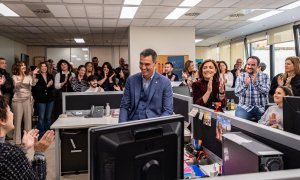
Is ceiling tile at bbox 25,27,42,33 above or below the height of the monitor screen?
above

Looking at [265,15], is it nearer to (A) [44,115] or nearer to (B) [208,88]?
(B) [208,88]

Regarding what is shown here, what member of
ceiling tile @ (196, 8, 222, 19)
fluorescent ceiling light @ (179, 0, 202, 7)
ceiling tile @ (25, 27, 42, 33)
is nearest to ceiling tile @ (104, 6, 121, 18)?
fluorescent ceiling light @ (179, 0, 202, 7)

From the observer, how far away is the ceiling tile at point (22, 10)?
572 centimetres

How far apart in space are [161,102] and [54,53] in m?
11.9

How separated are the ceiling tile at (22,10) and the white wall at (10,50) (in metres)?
4.13

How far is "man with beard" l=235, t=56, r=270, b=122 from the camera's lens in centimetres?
352

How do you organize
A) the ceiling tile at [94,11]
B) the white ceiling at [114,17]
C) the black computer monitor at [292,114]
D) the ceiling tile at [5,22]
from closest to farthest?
the black computer monitor at [292,114] < the white ceiling at [114,17] < the ceiling tile at [94,11] < the ceiling tile at [5,22]

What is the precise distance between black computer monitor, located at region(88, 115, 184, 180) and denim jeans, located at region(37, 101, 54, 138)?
488 centimetres

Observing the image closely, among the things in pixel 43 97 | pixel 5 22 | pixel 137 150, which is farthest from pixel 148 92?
pixel 5 22

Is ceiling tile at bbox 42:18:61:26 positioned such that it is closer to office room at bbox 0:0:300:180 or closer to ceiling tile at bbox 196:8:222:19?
office room at bbox 0:0:300:180

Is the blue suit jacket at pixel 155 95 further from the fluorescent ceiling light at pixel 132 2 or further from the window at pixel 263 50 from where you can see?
the window at pixel 263 50

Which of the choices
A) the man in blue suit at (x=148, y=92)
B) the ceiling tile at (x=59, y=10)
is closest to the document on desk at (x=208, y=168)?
the man in blue suit at (x=148, y=92)

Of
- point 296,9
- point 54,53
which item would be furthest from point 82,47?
point 296,9

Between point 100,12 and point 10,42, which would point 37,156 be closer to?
point 100,12
